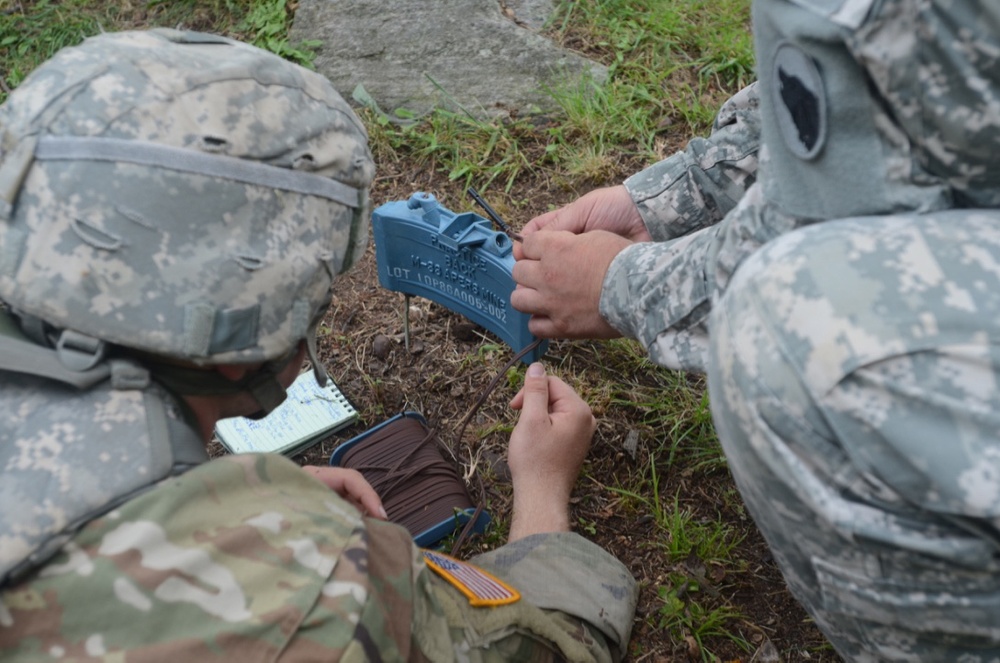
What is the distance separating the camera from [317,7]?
149 inches

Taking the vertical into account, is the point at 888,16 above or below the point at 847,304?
above

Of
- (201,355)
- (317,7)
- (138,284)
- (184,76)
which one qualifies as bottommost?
(317,7)

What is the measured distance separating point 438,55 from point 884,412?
2576 millimetres

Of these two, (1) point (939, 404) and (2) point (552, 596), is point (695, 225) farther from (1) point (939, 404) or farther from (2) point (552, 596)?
(1) point (939, 404)

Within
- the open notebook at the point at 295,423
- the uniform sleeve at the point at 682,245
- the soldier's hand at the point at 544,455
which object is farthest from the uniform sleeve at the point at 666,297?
the open notebook at the point at 295,423

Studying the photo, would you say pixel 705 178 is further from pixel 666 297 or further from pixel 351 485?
pixel 351 485

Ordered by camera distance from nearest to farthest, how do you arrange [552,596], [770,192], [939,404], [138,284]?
[939,404] → [138,284] → [770,192] → [552,596]

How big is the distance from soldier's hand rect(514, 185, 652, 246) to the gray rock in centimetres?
89

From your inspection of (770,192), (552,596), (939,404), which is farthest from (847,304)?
(552,596)

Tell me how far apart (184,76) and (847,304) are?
107 cm

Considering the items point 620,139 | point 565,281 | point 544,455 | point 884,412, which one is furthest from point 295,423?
point 884,412

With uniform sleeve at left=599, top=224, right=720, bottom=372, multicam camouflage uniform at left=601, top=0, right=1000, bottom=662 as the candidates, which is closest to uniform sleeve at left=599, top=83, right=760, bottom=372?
uniform sleeve at left=599, top=224, right=720, bottom=372

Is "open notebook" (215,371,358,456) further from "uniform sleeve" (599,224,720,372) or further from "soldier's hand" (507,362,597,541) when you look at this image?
"uniform sleeve" (599,224,720,372)

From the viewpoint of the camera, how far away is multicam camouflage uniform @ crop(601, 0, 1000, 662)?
1335 mm
